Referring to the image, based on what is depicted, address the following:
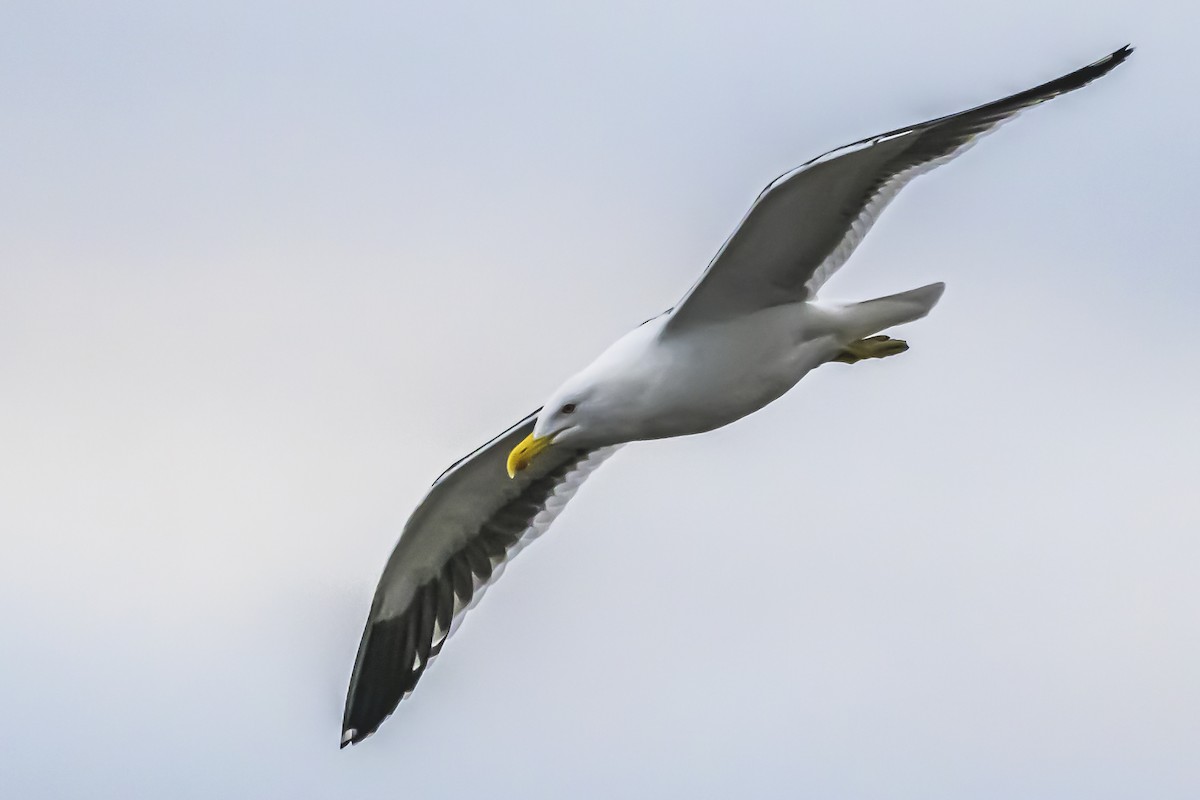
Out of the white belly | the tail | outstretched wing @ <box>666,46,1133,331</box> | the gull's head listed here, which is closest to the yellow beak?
the gull's head

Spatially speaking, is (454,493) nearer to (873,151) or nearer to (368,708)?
(368,708)

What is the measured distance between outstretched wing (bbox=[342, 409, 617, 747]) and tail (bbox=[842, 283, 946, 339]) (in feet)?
8.10

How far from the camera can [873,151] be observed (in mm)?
10117

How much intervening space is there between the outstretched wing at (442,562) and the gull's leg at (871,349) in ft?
6.97

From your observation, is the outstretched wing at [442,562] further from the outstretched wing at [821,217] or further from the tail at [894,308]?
the tail at [894,308]

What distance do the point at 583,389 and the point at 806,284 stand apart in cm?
138

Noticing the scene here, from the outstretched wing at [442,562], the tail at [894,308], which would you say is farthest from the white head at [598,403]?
the outstretched wing at [442,562]

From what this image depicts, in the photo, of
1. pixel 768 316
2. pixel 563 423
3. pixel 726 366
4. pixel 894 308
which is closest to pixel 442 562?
pixel 563 423

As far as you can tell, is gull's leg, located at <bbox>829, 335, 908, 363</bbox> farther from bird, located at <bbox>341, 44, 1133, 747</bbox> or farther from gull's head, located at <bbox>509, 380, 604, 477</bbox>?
gull's head, located at <bbox>509, 380, 604, 477</bbox>

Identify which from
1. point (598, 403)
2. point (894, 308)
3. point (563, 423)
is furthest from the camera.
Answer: point (894, 308)

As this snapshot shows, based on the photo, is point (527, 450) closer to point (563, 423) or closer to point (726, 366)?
point (563, 423)

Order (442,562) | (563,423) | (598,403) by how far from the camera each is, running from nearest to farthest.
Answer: (598,403) < (563,423) < (442,562)

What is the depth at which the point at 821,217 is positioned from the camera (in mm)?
10359

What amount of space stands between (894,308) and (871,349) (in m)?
0.54
